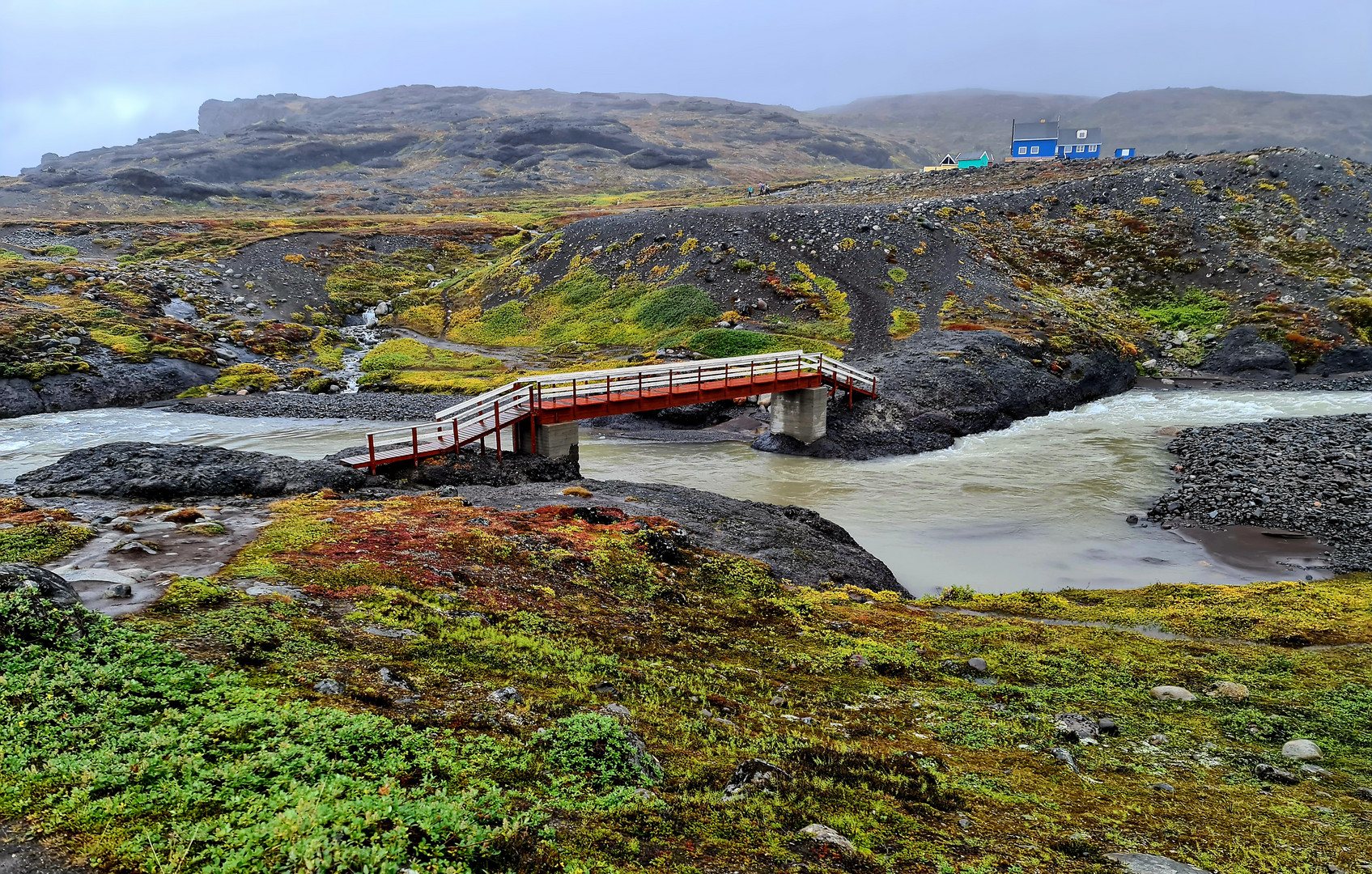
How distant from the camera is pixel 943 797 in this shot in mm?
8422

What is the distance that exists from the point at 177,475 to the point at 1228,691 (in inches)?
970

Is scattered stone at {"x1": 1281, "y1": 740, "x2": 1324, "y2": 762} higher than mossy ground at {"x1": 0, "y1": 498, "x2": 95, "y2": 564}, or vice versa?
mossy ground at {"x1": 0, "y1": 498, "x2": 95, "y2": 564}

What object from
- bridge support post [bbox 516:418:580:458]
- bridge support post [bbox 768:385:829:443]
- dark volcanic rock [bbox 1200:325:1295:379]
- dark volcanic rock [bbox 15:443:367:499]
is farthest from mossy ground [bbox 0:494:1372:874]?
dark volcanic rock [bbox 1200:325:1295:379]

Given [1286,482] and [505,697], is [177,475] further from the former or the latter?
[1286,482]

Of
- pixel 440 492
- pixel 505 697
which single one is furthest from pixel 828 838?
pixel 440 492

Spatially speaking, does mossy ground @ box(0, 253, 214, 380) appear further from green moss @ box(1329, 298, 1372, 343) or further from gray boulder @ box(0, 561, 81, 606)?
green moss @ box(1329, 298, 1372, 343)

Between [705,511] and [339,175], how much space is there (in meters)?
203

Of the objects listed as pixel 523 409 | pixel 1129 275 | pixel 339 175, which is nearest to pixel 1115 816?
pixel 523 409

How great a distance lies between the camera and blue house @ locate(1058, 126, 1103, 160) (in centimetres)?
11625

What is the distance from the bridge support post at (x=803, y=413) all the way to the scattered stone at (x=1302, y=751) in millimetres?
26726

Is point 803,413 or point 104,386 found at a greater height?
point 104,386

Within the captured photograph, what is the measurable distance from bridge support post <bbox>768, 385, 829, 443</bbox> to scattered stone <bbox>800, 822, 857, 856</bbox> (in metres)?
30.2

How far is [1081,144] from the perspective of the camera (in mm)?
117500

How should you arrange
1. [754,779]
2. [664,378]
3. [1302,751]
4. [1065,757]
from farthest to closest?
[664,378]
[1302,751]
[1065,757]
[754,779]
